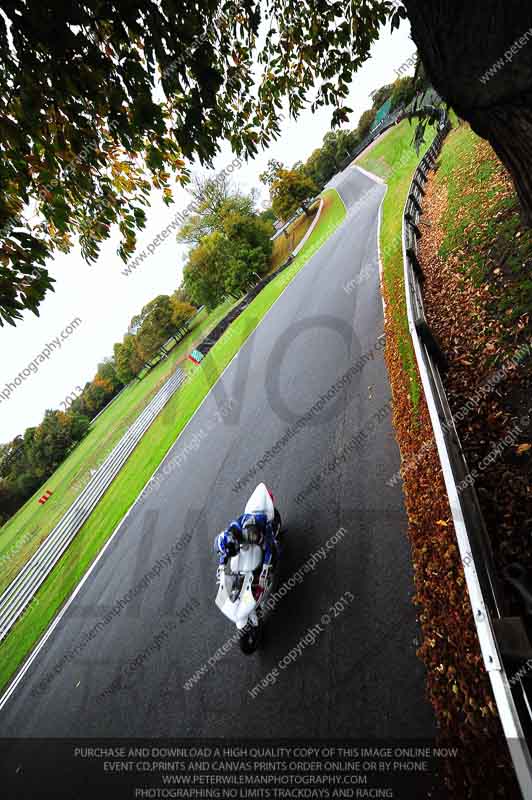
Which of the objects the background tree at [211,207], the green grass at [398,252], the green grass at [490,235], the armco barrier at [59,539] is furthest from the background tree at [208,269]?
the green grass at [490,235]

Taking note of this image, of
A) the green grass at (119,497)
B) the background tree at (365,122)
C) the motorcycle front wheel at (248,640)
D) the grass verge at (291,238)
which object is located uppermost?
the background tree at (365,122)

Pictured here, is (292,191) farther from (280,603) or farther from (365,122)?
(280,603)

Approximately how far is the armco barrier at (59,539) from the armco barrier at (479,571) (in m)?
14.0

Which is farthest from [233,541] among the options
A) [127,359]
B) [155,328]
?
[127,359]

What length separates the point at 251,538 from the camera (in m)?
5.28

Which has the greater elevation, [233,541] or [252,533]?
[233,541]

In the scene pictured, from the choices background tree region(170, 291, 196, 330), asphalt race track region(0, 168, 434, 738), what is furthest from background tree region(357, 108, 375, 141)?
asphalt race track region(0, 168, 434, 738)

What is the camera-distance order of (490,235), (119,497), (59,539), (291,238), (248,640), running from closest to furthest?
1. (248,640)
2. (490,235)
3. (119,497)
4. (59,539)
5. (291,238)

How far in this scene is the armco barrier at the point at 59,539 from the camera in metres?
12.0

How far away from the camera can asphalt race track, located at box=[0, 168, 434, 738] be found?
4.15m

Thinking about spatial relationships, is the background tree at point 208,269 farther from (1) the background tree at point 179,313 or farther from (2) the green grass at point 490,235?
(2) the green grass at point 490,235

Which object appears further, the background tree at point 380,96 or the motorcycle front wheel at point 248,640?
the background tree at point 380,96

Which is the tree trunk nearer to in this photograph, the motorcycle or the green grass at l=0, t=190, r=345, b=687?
the motorcycle

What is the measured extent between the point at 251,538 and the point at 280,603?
1.08 meters
